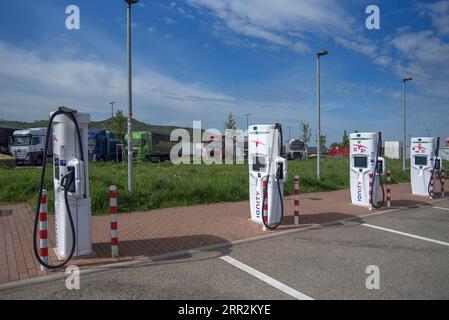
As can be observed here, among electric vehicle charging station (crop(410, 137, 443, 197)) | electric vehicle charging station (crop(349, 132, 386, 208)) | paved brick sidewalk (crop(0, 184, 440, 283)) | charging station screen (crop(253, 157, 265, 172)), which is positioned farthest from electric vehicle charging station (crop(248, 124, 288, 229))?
electric vehicle charging station (crop(410, 137, 443, 197))

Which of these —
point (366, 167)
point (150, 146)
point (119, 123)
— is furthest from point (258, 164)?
point (119, 123)

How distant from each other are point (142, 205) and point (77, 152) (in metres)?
5.01

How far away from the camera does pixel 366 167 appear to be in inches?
467

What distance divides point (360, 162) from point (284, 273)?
760cm

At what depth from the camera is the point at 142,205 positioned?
10.8 metres

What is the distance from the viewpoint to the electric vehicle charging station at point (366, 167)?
Answer: 1165 centimetres

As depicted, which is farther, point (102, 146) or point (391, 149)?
point (391, 149)

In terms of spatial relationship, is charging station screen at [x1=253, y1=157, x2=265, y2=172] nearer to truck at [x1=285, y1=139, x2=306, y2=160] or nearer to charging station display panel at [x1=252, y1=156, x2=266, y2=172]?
charging station display panel at [x1=252, y1=156, x2=266, y2=172]

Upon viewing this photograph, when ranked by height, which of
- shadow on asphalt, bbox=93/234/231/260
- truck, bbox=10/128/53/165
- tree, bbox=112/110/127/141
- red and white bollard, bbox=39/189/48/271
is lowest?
shadow on asphalt, bbox=93/234/231/260

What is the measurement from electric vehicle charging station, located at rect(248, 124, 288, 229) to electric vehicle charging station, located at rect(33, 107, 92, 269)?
390 cm

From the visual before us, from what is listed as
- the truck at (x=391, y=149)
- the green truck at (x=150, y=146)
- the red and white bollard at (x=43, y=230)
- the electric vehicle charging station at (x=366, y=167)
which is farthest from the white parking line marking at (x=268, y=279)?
the truck at (x=391, y=149)

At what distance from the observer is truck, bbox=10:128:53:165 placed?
30594 millimetres

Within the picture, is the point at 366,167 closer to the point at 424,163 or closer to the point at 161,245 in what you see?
the point at 424,163
